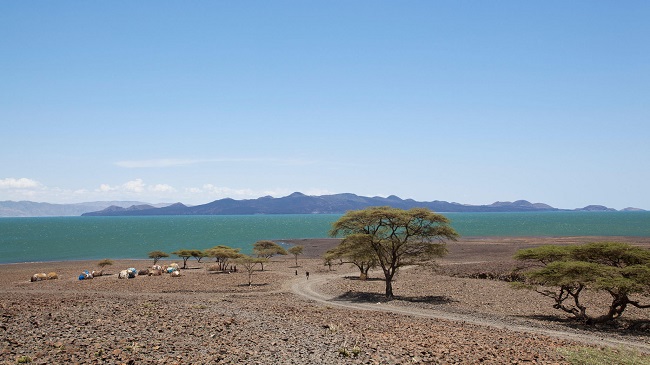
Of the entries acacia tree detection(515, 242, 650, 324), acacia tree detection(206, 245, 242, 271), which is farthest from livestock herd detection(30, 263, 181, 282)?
acacia tree detection(515, 242, 650, 324)

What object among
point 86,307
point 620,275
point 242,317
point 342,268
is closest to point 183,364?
point 242,317

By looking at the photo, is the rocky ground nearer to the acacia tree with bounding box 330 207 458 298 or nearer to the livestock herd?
the acacia tree with bounding box 330 207 458 298

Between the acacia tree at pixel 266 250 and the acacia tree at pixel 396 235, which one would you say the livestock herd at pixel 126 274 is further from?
the acacia tree at pixel 396 235

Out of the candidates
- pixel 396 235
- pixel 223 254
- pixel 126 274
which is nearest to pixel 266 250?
pixel 223 254

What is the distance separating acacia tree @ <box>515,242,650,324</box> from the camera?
2600 centimetres

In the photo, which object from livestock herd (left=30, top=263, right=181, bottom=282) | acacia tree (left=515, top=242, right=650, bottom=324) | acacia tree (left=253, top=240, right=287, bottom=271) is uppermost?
acacia tree (left=515, top=242, right=650, bottom=324)

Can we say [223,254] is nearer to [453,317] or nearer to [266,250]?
[266,250]

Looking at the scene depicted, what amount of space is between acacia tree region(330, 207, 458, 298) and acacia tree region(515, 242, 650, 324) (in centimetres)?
767

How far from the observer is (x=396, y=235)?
40.9 metres

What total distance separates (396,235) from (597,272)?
16.9 metres

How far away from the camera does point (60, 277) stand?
56.6 m

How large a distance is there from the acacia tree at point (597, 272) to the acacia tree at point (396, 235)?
767 cm

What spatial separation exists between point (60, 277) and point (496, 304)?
2022 inches

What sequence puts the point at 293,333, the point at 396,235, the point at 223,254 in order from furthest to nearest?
the point at 223,254 → the point at 396,235 → the point at 293,333
